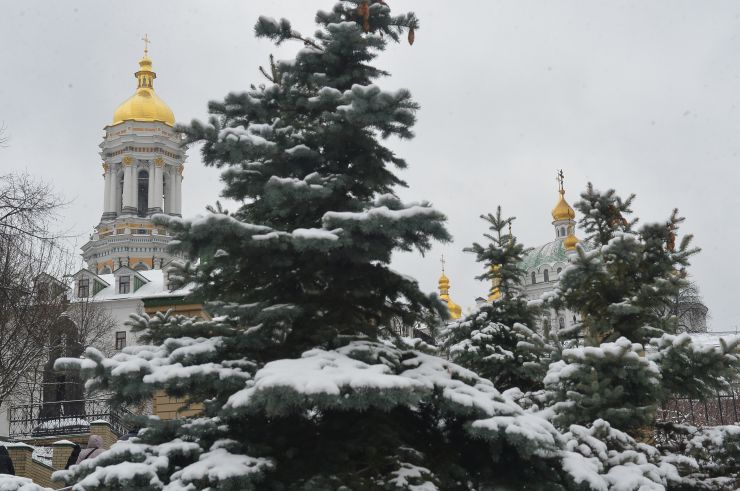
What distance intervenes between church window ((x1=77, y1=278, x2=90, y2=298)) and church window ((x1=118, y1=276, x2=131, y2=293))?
1.74 meters

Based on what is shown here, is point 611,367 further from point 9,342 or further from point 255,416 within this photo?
point 9,342

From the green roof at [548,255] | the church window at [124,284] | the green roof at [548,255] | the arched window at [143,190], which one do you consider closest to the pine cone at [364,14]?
the church window at [124,284]

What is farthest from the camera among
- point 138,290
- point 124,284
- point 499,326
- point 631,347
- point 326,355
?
point 124,284

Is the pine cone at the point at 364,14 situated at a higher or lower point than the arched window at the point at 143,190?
lower

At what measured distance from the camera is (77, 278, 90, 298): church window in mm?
48691

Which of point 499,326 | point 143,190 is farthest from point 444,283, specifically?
point 499,326

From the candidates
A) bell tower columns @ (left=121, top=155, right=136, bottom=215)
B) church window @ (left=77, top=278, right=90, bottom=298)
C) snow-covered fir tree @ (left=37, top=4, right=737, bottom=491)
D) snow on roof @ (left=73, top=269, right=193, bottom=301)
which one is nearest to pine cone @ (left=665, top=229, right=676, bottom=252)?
snow-covered fir tree @ (left=37, top=4, right=737, bottom=491)

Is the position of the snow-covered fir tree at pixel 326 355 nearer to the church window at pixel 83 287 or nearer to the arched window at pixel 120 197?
the church window at pixel 83 287

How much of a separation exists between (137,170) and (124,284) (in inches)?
959

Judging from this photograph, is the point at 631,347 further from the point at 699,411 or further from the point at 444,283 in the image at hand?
the point at 444,283

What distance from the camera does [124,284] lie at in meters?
50.2

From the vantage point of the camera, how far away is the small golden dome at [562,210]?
7738cm

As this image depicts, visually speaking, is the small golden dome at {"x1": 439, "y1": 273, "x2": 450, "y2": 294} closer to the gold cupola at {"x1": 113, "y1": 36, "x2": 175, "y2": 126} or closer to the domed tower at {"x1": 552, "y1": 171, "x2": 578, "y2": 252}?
the domed tower at {"x1": 552, "y1": 171, "x2": 578, "y2": 252}

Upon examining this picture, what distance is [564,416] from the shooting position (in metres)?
9.24
